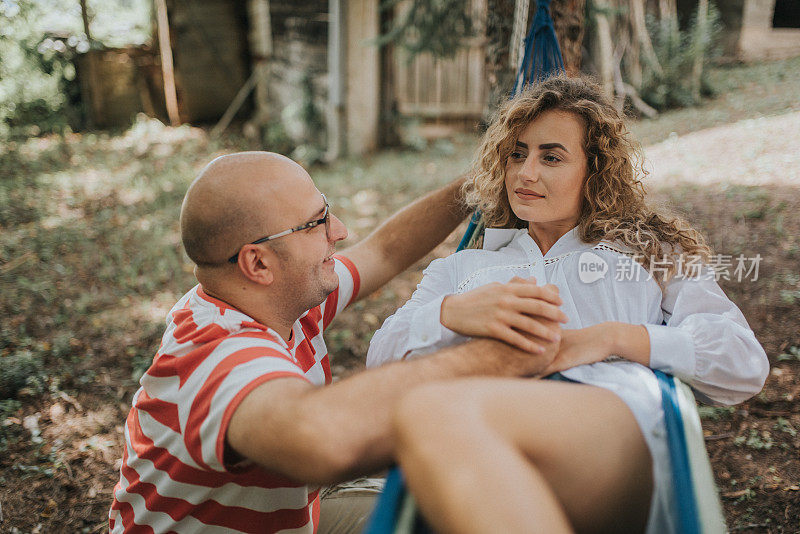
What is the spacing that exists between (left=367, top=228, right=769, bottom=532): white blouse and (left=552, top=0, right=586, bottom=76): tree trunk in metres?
0.93

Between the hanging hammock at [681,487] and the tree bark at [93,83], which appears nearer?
the hanging hammock at [681,487]

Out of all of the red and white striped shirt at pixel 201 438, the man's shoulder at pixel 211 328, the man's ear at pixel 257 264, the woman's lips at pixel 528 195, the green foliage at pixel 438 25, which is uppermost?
the green foliage at pixel 438 25

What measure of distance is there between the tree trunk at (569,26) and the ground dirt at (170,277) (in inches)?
33.5

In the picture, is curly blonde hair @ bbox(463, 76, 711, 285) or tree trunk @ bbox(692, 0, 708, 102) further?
tree trunk @ bbox(692, 0, 708, 102)

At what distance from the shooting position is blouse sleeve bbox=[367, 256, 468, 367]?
4.99ft

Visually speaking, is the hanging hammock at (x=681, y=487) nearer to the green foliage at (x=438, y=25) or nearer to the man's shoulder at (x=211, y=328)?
the man's shoulder at (x=211, y=328)

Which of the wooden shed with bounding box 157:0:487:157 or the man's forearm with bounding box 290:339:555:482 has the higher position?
the wooden shed with bounding box 157:0:487:157

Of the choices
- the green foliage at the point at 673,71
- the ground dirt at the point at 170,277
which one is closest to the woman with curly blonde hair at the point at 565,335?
the ground dirt at the point at 170,277

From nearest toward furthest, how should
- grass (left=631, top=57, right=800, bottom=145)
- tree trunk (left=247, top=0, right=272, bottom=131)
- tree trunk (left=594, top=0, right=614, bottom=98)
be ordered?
grass (left=631, top=57, right=800, bottom=145) < tree trunk (left=594, top=0, right=614, bottom=98) < tree trunk (left=247, top=0, right=272, bottom=131)

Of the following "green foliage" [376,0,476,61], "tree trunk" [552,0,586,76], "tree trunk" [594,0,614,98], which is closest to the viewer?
"tree trunk" [552,0,586,76]

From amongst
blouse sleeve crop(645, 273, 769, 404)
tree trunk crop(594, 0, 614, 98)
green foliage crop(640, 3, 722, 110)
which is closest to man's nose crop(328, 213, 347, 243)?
blouse sleeve crop(645, 273, 769, 404)

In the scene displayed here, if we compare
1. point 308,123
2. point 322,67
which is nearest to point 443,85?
point 322,67

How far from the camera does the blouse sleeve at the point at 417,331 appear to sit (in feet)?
4.99

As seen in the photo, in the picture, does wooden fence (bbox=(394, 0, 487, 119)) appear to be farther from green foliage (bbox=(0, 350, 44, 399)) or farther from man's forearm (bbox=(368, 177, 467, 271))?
man's forearm (bbox=(368, 177, 467, 271))
